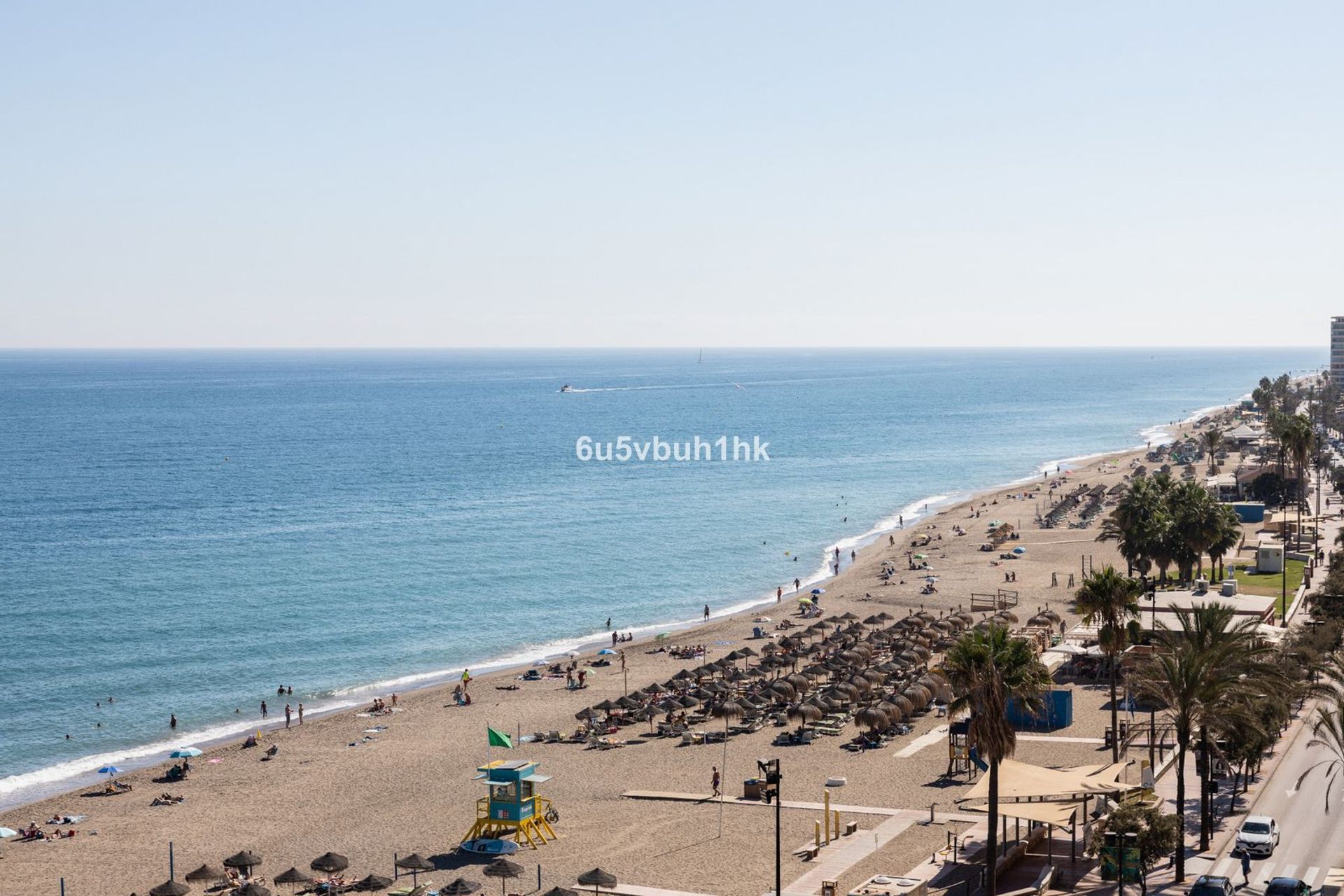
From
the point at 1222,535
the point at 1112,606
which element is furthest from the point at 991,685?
the point at 1222,535

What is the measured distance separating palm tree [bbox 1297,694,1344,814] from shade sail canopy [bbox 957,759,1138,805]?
506cm

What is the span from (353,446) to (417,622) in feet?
369

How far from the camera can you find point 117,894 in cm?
3497

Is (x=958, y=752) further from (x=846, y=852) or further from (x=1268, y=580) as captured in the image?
(x=1268, y=580)

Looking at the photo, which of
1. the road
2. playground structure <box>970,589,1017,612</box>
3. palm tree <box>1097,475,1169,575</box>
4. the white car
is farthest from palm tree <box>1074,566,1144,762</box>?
playground structure <box>970,589,1017,612</box>

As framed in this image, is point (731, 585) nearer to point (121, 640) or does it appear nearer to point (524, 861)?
point (121, 640)

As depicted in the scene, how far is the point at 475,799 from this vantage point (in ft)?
142

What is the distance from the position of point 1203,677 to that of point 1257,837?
170 inches

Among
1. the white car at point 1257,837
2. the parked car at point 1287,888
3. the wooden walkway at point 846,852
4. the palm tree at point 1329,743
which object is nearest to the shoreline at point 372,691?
the wooden walkway at point 846,852

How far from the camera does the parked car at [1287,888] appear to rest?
27.2 m

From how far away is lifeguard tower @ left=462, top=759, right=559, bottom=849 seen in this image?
123ft

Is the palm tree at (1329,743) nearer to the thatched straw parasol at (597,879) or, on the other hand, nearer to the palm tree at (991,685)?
the palm tree at (991,685)

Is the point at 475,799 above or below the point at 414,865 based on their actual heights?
below

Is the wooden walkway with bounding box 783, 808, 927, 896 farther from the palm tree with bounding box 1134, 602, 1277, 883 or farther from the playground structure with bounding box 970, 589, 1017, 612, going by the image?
the playground structure with bounding box 970, 589, 1017, 612
